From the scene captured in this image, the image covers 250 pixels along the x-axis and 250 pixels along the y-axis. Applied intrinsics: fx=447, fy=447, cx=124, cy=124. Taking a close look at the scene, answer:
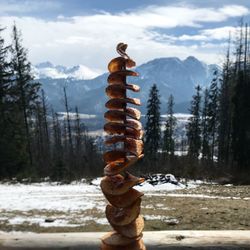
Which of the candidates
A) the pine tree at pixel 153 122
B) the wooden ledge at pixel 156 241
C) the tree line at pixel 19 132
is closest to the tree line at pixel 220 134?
the pine tree at pixel 153 122

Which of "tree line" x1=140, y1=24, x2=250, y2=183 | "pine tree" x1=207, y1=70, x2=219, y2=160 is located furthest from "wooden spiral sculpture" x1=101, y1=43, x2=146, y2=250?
"pine tree" x1=207, y1=70, x2=219, y2=160

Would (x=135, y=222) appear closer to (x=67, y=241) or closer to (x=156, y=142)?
(x=67, y=241)

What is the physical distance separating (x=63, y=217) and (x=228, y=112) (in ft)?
115

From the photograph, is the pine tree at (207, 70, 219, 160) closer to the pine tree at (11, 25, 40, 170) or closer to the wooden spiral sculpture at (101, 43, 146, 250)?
the pine tree at (11, 25, 40, 170)

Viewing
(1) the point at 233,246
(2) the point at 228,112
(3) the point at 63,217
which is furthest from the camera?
(2) the point at 228,112

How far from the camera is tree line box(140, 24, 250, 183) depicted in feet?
78.1

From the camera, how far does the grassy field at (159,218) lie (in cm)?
869

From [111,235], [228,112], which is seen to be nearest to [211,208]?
[111,235]

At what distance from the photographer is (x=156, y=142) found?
161 ft

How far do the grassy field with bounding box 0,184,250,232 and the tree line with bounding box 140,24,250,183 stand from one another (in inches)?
380

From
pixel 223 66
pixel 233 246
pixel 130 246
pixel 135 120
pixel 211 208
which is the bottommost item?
pixel 211 208

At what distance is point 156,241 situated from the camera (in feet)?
9.32

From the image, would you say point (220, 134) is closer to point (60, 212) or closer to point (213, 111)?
point (213, 111)

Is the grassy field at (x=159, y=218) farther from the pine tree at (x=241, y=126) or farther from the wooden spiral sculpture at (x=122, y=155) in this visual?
the pine tree at (x=241, y=126)
